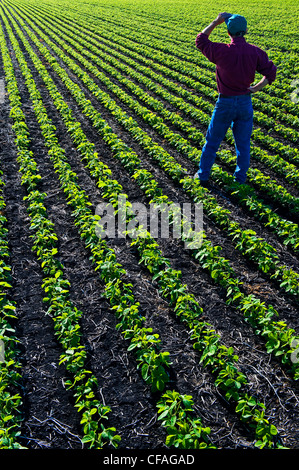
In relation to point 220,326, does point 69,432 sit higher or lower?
lower

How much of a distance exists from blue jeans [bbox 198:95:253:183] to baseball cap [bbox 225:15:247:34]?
874 millimetres

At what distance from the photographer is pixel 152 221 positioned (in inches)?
219

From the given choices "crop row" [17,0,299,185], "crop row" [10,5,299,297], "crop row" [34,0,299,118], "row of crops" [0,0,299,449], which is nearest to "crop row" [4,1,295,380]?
"row of crops" [0,0,299,449]

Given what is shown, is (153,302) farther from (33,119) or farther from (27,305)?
(33,119)

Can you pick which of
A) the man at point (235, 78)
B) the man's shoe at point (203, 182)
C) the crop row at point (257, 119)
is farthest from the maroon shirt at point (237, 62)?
the crop row at point (257, 119)

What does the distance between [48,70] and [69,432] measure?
13304 mm

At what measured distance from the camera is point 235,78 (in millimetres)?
5363

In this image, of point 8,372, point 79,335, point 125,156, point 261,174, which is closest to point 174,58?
point 125,156

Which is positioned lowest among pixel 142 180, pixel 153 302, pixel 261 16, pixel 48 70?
pixel 153 302

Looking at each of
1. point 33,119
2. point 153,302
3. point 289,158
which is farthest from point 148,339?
point 33,119

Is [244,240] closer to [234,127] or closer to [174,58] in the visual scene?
[234,127]

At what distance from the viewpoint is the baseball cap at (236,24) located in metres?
5.07

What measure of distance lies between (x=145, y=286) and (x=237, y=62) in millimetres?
3370

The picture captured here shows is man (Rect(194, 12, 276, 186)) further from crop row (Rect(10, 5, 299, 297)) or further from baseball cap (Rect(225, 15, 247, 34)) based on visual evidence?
crop row (Rect(10, 5, 299, 297))
